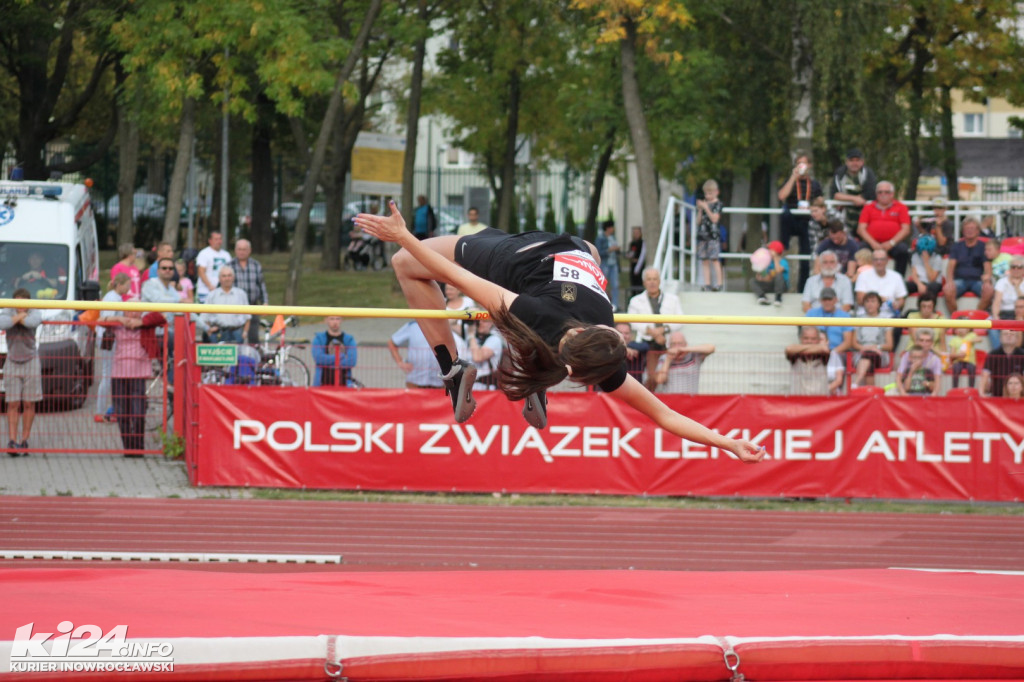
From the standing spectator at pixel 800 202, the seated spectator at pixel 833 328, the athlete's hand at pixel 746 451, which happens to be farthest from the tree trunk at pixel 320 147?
the athlete's hand at pixel 746 451

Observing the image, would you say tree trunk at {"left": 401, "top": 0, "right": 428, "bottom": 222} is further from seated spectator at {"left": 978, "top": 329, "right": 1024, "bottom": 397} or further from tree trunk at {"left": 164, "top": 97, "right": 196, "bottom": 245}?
seated spectator at {"left": 978, "top": 329, "right": 1024, "bottom": 397}

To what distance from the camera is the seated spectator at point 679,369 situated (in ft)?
34.8

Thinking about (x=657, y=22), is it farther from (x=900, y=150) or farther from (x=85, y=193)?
(x=85, y=193)

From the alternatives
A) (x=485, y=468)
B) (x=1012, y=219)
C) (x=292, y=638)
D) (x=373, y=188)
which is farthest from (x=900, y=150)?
(x=292, y=638)

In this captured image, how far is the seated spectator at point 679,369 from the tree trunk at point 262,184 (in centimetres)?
1808

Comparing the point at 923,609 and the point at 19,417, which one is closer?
the point at 923,609

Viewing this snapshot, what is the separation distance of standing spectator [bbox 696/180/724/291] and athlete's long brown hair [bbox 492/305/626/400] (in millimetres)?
9160

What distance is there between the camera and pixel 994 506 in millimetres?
10688

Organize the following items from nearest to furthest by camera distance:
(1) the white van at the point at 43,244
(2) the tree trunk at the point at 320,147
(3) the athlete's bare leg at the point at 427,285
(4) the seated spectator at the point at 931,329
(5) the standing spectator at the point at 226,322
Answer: (3) the athlete's bare leg at the point at 427,285 < (4) the seated spectator at the point at 931,329 < (5) the standing spectator at the point at 226,322 < (1) the white van at the point at 43,244 < (2) the tree trunk at the point at 320,147

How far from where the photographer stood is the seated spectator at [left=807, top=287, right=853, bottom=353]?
11.3m

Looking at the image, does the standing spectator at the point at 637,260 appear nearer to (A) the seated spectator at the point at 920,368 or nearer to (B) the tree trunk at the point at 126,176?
(A) the seated spectator at the point at 920,368

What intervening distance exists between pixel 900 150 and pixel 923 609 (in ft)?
49.3

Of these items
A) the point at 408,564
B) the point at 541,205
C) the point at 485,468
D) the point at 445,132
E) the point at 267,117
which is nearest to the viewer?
the point at 408,564

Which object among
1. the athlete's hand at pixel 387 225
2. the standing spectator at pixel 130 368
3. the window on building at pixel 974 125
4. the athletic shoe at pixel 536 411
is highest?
the window on building at pixel 974 125
